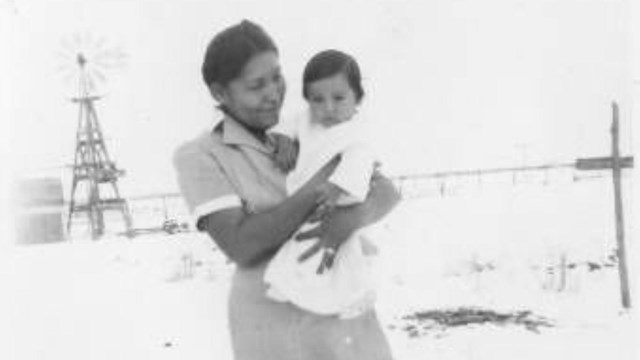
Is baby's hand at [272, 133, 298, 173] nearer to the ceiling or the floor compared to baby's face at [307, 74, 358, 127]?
nearer to the floor

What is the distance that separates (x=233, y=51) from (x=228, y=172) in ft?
0.42

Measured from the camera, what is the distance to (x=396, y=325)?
1.13m

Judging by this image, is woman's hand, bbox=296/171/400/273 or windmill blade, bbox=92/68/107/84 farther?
windmill blade, bbox=92/68/107/84

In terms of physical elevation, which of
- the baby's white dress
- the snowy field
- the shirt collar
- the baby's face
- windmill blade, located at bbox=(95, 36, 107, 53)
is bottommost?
the snowy field

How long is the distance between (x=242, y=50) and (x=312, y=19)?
0.36 m

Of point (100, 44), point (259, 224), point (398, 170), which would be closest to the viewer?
point (259, 224)

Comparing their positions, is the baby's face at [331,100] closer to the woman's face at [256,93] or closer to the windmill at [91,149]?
the woman's face at [256,93]

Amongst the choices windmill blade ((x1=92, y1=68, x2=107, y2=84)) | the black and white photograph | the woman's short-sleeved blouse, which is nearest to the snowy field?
the black and white photograph

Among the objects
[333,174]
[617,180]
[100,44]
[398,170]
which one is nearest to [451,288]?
[398,170]

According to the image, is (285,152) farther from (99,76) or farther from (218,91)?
(99,76)

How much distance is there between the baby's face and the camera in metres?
0.88

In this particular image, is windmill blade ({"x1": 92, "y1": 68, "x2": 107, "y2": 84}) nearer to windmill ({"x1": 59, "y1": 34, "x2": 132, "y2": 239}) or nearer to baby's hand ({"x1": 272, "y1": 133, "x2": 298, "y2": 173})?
windmill ({"x1": 59, "y1": 34, "x2": 132, "y2": 239})

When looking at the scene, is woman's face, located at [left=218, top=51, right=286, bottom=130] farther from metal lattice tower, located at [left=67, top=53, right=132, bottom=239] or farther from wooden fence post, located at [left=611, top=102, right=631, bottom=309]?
wooden fence post, located at [left=611, top=102, right=631, bottom=309]

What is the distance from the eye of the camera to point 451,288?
1207mm
